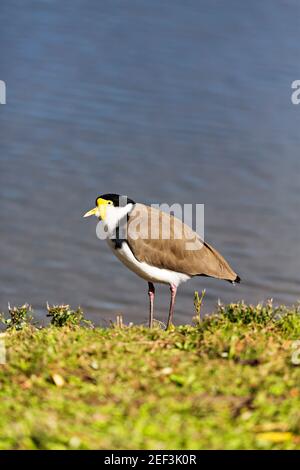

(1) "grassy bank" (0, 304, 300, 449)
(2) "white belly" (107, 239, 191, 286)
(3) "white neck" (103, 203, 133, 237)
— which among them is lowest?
(1) "grassy bank" (0, 304, 300, 449)

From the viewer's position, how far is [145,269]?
332 inches

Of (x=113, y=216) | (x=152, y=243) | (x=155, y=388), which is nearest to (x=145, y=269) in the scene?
(x=152, y=243)

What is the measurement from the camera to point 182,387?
5.54m

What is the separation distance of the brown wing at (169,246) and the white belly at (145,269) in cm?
4

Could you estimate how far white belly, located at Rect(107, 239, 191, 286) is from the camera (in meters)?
8.34

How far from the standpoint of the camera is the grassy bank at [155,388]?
16.0 ft

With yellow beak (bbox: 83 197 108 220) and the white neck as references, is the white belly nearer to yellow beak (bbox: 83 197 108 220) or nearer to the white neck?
the white neck

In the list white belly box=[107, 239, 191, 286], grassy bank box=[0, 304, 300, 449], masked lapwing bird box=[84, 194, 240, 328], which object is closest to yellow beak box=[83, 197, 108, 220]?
masked lapwing bird box=[84, 194, 240, 328]

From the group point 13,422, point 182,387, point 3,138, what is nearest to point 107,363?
point 182,387

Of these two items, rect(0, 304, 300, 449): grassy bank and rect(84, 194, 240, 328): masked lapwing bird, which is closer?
rect(0, 304, 300, 449): grassy bank

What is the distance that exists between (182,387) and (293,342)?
41.9 inches

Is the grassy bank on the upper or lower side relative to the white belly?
lower

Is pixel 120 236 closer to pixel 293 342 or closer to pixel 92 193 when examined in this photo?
pixel 293 342
